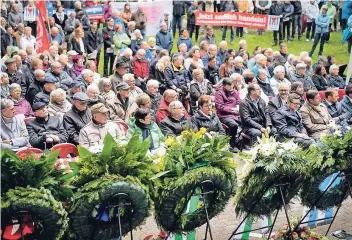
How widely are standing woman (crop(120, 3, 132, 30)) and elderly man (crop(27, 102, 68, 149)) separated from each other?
33.5 feet

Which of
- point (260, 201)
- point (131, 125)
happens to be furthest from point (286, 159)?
point (131, 125)

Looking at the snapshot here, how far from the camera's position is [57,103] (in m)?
10.0

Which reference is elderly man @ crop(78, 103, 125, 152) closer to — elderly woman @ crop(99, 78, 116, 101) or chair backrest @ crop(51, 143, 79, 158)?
chair backrest @ crop(51, 143, 79, 158)

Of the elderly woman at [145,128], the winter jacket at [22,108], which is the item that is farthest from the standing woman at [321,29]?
the elderly woman at [145,128]

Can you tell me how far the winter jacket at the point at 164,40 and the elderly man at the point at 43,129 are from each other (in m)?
8.86

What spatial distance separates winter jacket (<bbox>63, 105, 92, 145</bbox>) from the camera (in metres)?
9.38

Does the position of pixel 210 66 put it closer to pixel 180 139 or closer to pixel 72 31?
pixel 72 31

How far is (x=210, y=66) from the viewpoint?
14.3 metres

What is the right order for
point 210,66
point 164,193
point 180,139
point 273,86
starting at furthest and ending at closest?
1. point 210,66
2. point 273,86
3. point 180,139
4. point 164,193

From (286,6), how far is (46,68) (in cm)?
1075

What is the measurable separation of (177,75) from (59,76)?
277 cm

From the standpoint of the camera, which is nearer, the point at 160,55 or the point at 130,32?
the point at 160,55

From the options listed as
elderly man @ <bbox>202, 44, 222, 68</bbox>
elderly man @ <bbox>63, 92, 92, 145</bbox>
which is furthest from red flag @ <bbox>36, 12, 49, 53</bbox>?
elderly man @ <bbox>63, 92, 92, 145</bbox>

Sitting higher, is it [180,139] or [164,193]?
[180,139]
